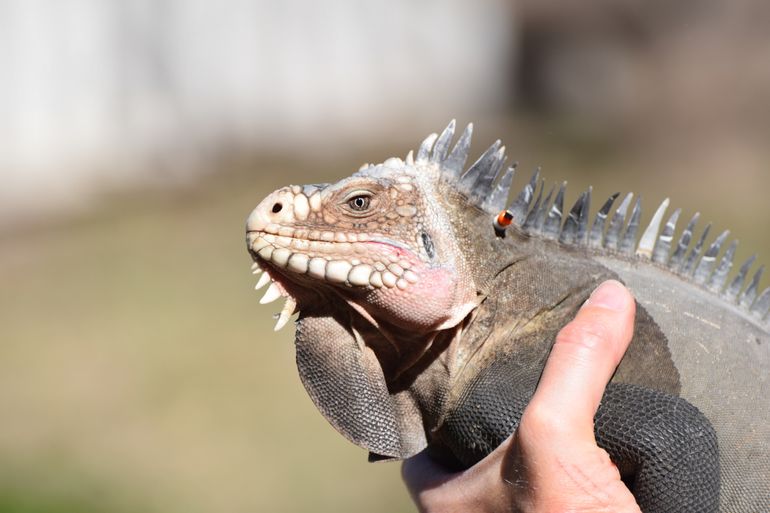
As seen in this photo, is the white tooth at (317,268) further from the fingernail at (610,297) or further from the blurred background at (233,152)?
the blurred background at (233,152)

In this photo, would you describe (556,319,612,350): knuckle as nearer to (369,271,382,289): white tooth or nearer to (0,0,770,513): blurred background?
(369,271,382,289): white tooth

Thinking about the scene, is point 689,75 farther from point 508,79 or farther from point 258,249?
point 258,249

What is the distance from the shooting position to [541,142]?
8.00 meters

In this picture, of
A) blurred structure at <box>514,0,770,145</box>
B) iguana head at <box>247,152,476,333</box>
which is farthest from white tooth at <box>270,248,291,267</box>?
blurred structure at <box>514,0,770,145</box>

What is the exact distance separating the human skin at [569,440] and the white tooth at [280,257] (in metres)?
0.54

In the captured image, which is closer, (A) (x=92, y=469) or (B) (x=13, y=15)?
(A) (x=92, y=469)

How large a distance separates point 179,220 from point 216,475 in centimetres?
314

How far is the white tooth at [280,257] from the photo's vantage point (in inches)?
74.7

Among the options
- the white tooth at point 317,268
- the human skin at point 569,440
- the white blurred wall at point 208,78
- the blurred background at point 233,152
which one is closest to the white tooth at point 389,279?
the white tooth at point 317,268

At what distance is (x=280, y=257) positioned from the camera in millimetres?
1898

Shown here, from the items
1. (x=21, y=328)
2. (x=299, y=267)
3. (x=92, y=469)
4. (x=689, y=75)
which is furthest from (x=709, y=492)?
(x=689, y=75)

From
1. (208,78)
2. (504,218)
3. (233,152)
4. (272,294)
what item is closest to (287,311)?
(272,294)

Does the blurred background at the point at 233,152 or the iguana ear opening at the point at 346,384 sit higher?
the iguana ear opening at the point at 346,384

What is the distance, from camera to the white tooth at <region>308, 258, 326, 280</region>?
189cm
